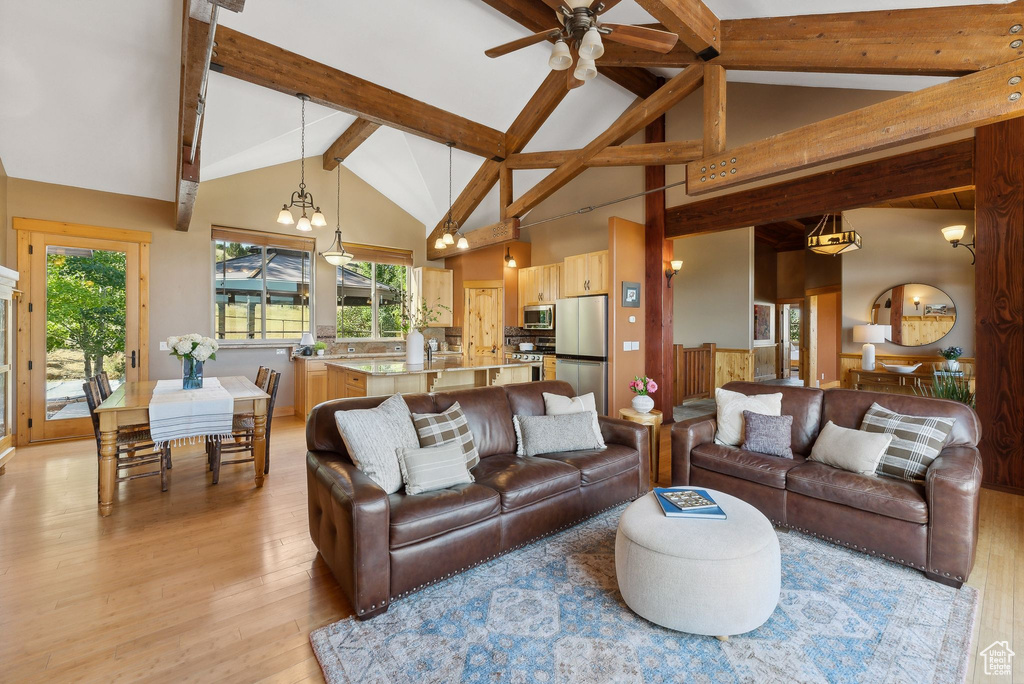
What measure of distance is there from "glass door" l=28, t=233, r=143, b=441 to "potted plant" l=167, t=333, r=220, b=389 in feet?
7.70

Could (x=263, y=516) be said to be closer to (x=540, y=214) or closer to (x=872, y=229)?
(x=540, y=214)

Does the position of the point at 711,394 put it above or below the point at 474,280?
below

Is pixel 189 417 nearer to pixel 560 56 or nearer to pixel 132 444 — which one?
pixel 132 444

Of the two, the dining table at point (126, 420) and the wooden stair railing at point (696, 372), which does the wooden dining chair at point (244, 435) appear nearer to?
the dining table at point (126, 420)

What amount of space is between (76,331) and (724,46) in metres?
7.41

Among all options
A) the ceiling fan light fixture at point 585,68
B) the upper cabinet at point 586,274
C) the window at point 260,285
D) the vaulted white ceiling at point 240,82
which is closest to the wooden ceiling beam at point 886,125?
the vaulted white ceiling at point 240,82

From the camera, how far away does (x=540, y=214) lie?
298 inches

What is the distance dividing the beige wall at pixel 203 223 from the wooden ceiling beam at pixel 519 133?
1811 mm

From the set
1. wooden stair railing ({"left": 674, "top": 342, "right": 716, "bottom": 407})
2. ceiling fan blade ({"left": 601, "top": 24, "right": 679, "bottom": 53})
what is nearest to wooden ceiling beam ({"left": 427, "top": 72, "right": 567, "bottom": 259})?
ceiling fan blade ({"left": 601, "top": 24, "right": 679, "bottom": 53})

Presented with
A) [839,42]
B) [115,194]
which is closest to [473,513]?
[839,42]

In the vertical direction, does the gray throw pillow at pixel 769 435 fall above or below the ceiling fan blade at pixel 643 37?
below

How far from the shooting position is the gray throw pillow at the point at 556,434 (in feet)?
9.89

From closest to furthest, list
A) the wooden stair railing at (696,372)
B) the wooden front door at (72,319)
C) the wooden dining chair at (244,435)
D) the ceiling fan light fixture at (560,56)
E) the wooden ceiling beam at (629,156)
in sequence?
the ceiling fan light fixture at (560,56) → the wooden dining chair at (244,435) → the wooden ceiling beam at (629,156) → the wooden front door at (72,319) → the wooden stair railing at (696,372)

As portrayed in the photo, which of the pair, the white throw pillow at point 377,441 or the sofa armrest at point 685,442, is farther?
Answer: the sofa armrest at point 685,442
